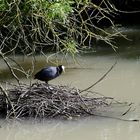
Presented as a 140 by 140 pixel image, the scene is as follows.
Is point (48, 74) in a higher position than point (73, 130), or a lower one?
higher

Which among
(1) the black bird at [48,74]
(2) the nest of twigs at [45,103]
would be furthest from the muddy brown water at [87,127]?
(1) the black bird at [48,74]

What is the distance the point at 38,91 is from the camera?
698 centimetres

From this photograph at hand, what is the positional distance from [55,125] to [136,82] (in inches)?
98.7

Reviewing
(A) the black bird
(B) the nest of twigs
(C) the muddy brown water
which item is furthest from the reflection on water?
(A) the black bird

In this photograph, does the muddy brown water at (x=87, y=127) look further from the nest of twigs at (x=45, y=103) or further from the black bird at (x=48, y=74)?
the black bird at (x=48, y=74)

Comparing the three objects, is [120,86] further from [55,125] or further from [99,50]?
[99,50]

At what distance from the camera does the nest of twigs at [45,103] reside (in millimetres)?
6758

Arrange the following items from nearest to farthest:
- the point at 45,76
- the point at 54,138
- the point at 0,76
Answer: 1. the point at 54,138
2. the point at 45,76
3. the point at 0,76

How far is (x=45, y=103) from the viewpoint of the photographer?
6734mm

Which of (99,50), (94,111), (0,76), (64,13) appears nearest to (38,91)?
(94,111)

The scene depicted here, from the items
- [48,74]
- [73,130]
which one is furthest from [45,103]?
[48,74]

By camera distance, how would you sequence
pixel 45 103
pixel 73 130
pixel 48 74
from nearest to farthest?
pixel 73 130 → pixel 45 103 → pixel 48 74

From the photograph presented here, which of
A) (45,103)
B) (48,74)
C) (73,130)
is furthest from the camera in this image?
(48,74)

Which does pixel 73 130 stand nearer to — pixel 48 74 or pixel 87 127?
pixel 87 127
